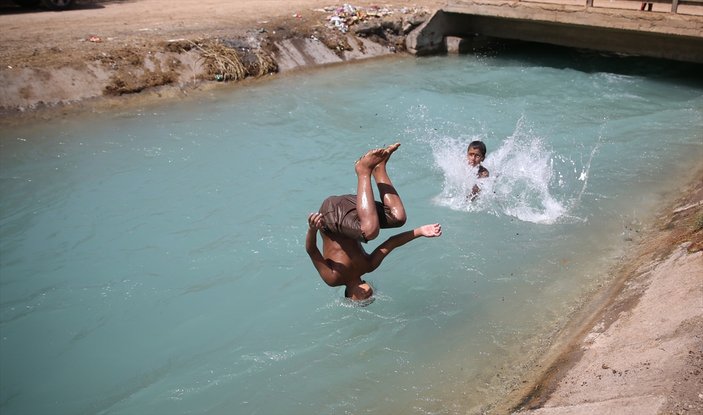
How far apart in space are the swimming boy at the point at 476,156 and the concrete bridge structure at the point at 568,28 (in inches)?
245

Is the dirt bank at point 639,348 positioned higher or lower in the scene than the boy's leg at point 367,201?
lower

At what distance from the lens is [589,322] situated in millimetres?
5227

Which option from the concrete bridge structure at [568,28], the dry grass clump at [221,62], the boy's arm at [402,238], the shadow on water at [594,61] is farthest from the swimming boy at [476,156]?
the shadow on water at [594,61]

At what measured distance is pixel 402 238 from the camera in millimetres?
5320

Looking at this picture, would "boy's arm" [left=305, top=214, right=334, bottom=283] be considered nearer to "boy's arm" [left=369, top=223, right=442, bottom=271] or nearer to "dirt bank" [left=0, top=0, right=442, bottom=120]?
"boy's arm" [left=369, top=223, right=442, bottom=271]

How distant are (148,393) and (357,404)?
1.71 metres

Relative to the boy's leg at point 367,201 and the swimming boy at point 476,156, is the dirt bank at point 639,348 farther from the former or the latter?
the swimming boy at point 476,156

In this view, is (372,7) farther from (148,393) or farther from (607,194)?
(148,393)

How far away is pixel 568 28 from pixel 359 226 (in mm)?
11087

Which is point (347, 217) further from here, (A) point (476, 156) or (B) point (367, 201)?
(A) point (476, 156)

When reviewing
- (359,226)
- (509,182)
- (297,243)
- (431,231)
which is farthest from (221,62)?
(431,231)

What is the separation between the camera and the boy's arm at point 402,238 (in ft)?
16.5

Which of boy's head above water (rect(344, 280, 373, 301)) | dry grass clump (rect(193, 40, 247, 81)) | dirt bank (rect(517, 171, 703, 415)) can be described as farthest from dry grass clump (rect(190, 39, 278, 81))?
dirt bank (rect(517, 171, 703, 415))

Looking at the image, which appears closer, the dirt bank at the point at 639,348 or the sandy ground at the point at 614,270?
the dirt bank at the point at 639,348
